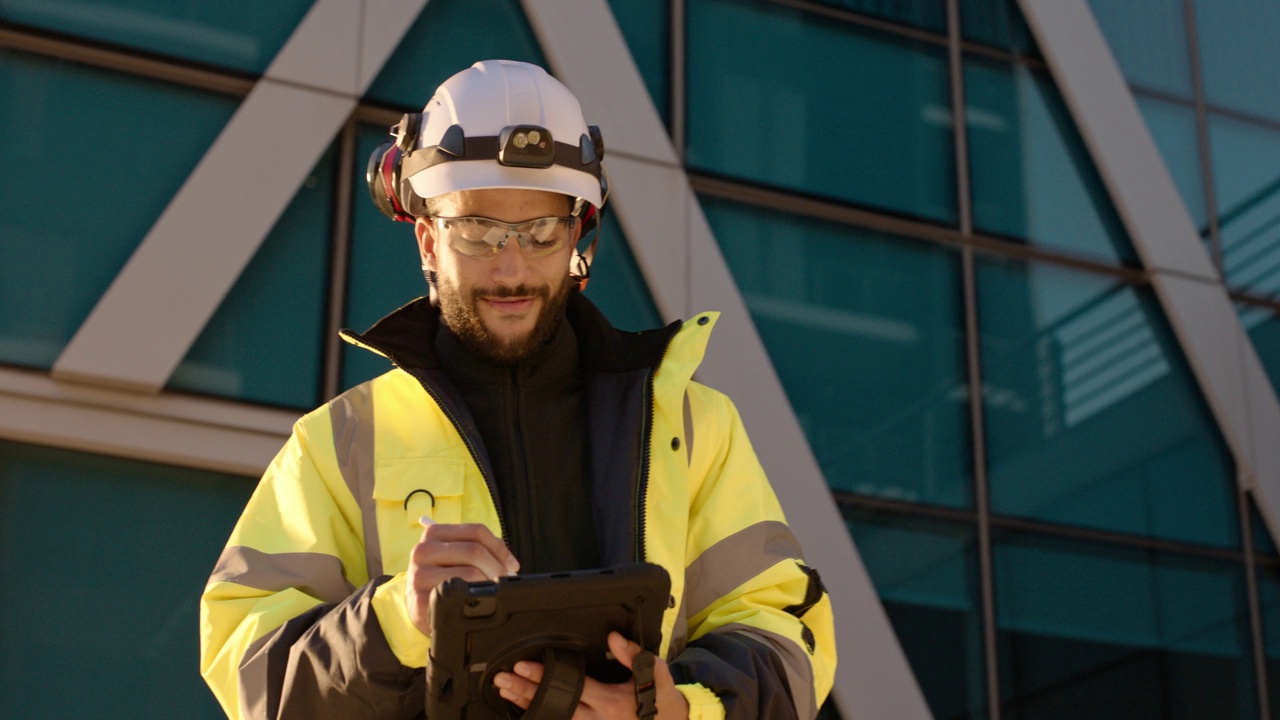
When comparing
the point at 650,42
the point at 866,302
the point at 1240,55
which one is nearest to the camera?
the point at 650,42

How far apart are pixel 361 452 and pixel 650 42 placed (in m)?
5.57

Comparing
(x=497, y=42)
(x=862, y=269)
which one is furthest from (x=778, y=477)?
(x=497, y=42)

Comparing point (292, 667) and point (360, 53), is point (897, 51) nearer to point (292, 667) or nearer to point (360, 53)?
point (360, 53)

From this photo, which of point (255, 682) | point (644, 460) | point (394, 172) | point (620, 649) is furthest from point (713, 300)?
point (620, 649)

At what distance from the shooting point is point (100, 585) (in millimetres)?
6398

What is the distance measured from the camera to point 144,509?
6512mm

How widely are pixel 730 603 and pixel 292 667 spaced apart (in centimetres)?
81

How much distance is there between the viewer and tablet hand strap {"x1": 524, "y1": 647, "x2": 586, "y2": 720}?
93.9 inches

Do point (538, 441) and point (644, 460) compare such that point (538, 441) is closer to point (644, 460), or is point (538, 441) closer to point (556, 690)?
point (644, 460)

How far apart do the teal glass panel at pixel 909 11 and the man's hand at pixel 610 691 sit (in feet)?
22.1

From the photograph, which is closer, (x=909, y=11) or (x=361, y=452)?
(x=361, y=452)

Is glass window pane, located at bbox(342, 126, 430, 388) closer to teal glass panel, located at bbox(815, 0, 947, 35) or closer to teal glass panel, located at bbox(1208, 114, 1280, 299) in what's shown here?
teal glass panel, located at bbox(815, 0, 947, 35)

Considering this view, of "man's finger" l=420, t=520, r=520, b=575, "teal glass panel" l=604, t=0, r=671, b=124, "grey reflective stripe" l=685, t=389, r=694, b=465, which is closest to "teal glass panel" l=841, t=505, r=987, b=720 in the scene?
"teal glass panel" l=604, t=0, r=671, b=124

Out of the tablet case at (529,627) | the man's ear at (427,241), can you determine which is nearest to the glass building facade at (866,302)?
the man's ear at (427,241)
